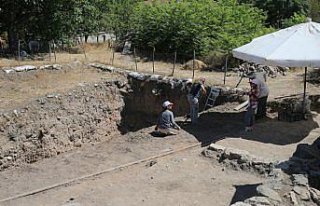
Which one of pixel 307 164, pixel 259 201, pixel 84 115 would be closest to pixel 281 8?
pixel 84 115

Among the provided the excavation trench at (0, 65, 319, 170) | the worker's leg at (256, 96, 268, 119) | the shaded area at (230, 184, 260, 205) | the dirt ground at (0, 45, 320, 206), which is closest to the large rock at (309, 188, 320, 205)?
the shaded area at (230, 184, 260, 205)

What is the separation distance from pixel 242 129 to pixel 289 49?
2627 millimetres

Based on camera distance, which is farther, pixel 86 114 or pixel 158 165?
pixel 86 114

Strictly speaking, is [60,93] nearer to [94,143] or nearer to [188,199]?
[94,143]

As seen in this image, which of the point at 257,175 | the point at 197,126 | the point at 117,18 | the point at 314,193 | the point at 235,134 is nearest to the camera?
the point at 314,193

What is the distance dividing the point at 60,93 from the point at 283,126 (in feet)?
23.3

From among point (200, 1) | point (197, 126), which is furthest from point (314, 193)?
point (200, 1)

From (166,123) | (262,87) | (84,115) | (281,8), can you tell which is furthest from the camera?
(281,8)

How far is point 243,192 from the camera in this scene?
998cm

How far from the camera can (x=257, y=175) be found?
10805mm

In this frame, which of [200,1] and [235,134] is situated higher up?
[200,1]

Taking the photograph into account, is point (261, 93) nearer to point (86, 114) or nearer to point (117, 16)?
point (86, 114)

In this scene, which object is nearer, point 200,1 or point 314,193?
point 314,193

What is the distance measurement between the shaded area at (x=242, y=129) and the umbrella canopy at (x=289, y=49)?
6.23 feet
